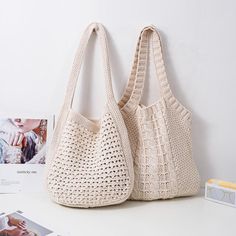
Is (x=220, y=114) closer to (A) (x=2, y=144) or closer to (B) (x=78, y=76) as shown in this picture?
(B) (x=78, y=76)

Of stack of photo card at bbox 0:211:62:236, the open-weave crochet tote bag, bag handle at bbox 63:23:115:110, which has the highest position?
bag handle at bbox 63:23:115:110

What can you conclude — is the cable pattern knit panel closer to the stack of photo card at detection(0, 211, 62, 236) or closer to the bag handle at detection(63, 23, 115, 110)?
the bag handle at detection(63, 23, 115, 110)

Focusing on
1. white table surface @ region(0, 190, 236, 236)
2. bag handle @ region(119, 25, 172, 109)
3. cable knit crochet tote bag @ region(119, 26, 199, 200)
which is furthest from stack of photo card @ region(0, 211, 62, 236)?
bag handle @ region(119, 25, 172, 109)

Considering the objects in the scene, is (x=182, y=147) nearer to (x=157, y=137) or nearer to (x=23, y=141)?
(x=157, y=137)

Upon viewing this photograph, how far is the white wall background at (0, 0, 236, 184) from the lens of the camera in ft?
2.48

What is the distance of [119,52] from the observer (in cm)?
77

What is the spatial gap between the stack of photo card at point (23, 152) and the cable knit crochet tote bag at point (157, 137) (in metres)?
0.22

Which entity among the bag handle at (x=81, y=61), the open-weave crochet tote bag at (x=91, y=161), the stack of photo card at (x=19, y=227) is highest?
the bag handle at (x=81, y=61)

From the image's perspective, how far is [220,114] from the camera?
2.61ft

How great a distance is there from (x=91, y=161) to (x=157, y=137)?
0.56ft

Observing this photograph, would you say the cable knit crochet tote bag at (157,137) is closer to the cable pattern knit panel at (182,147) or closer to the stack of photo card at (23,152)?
the cable pattern knit panel at (182,147)

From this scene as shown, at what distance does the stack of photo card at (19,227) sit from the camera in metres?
0.56

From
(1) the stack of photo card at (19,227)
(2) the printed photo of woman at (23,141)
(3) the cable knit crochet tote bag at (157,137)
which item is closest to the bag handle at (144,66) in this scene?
(3) the cable knit crochet tote bag at (157,137)

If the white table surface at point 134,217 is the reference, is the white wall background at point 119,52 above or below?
above
